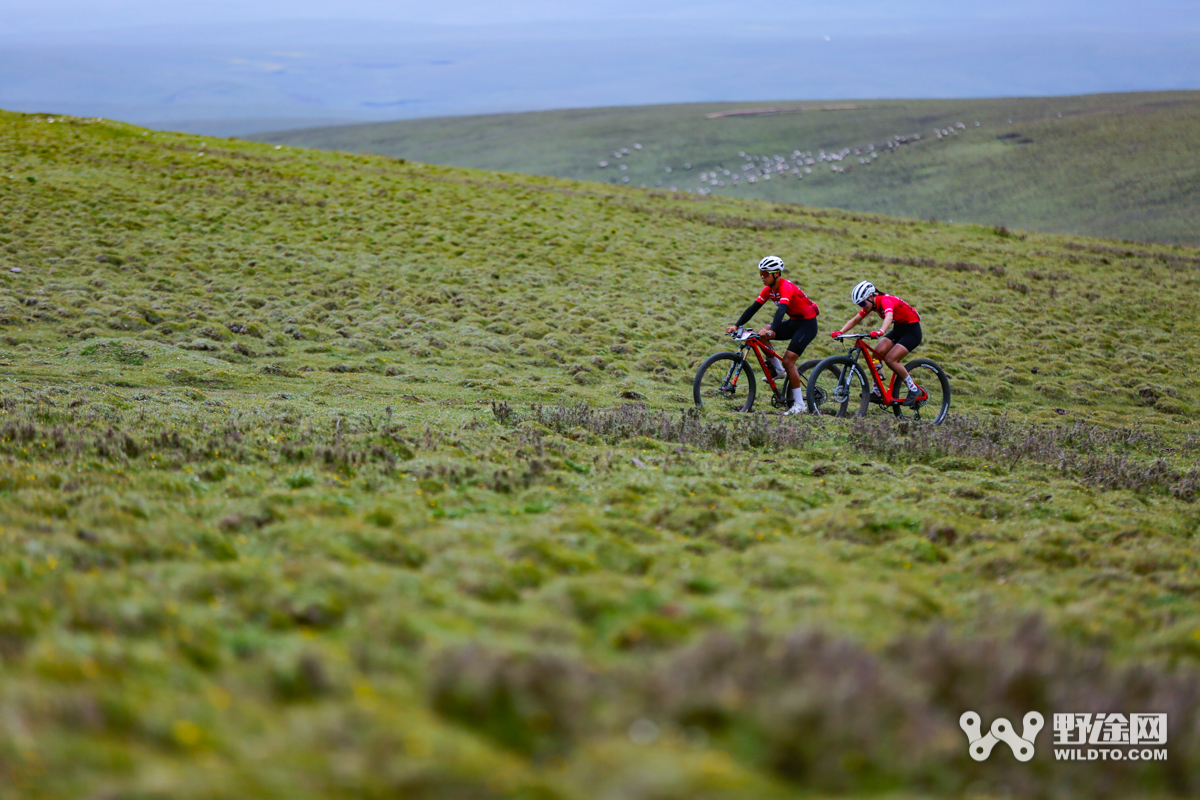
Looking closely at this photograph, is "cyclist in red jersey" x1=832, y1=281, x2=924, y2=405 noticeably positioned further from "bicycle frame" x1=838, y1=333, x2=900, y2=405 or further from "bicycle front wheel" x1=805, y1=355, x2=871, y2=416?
"bicycle front wheel" x1=805, y1=355, x2=871, y2=416

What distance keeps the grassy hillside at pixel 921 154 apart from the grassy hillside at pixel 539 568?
84.7 metres

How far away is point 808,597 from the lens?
572 centimetres

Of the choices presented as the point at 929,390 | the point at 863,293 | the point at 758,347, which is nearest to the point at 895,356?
the point at 863,293

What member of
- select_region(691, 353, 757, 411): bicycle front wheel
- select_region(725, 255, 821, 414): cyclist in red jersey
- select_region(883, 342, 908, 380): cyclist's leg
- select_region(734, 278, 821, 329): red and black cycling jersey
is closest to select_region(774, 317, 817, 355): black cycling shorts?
select_region(725, 255, 821, 414): cyclist in red jersey

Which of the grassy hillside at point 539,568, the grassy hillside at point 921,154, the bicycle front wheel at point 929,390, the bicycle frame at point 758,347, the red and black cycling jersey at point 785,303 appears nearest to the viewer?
the grassy hillside at point 539,568

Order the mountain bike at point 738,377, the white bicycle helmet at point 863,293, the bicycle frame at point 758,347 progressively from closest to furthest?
the white bicycle helmet at point 863,293
the bicycle frame at point 758,347
the mountain bike at point 738,377

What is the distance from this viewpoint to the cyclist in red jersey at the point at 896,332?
49.8ft

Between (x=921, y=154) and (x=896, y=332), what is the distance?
121497mm

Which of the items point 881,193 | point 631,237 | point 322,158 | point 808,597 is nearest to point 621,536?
point 808,597

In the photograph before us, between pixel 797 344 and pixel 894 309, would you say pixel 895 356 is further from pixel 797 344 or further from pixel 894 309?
pixel 797 344

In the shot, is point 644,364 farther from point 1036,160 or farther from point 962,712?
point 1036,160

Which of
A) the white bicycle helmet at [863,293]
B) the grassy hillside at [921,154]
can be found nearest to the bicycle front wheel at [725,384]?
the white bicycle helmet at [863,293]

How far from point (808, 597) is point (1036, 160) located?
12390 cm

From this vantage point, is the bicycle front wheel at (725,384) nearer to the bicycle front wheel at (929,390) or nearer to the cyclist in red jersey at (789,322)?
the cyclist in red jersey at (789,322)
